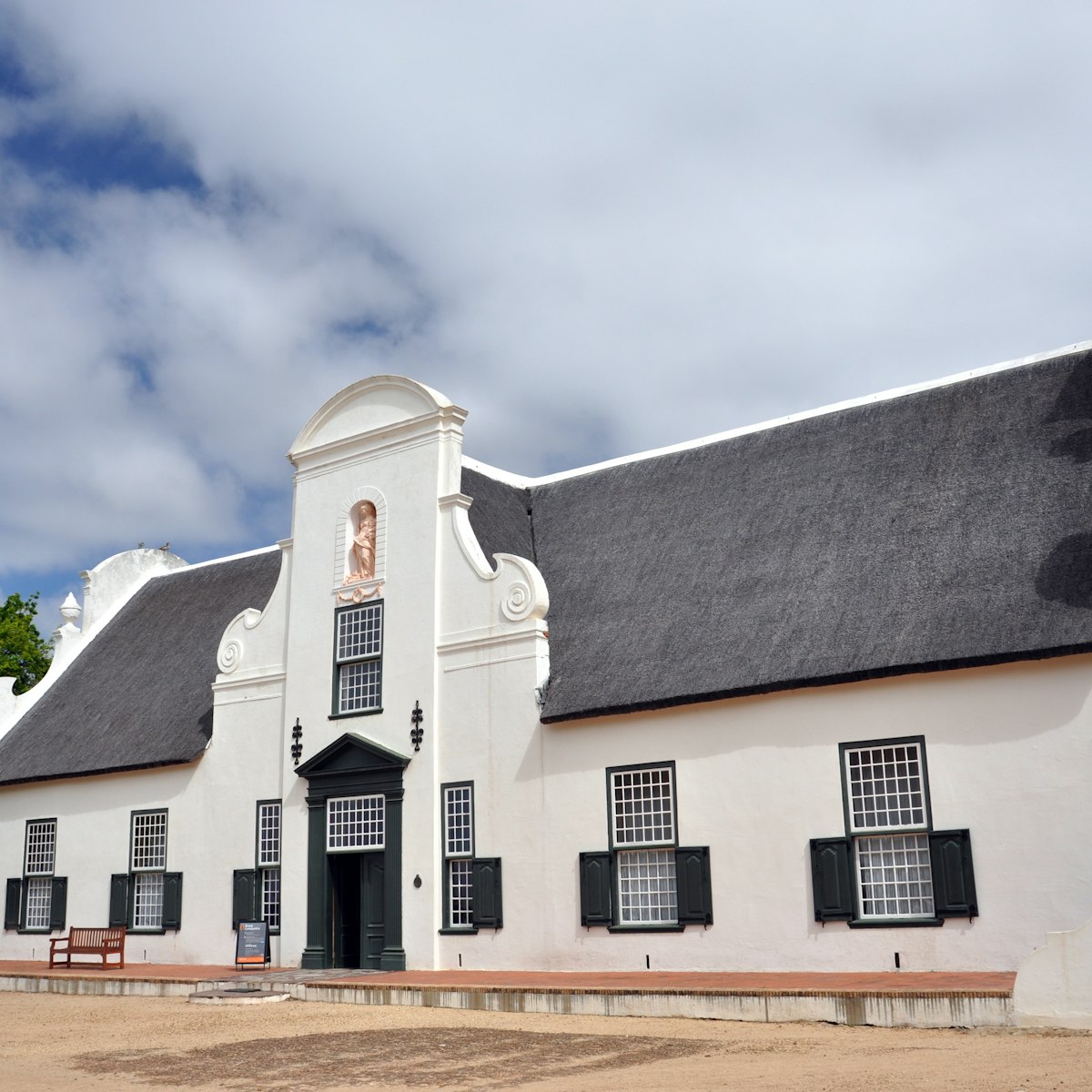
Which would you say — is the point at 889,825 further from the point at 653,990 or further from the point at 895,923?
the point at 653,990

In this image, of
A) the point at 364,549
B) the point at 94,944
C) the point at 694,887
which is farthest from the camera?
the point at 94,944

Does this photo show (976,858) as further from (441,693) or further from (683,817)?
(441,693)

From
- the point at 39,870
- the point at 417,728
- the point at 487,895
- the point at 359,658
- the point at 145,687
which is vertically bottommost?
the point at 487,895

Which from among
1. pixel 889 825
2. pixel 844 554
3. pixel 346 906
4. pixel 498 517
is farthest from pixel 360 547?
pixel 889 825

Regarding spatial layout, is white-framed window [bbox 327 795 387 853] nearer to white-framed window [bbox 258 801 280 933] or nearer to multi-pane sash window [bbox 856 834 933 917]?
white-framed window [bbox 258 801 280 933]

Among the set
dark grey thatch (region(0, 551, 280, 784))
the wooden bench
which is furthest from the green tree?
the wooden bench

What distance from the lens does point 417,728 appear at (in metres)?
20.7

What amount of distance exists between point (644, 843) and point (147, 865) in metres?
10.8

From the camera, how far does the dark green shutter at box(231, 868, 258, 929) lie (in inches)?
872

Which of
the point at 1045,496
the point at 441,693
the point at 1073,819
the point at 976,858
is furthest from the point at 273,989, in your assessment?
the point at 1045,496

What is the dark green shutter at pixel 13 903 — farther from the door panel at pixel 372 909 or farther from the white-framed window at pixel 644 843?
the white-framed window at pixel 644 843

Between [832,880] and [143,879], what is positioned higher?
[143,879]

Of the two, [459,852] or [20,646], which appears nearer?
[459,852]

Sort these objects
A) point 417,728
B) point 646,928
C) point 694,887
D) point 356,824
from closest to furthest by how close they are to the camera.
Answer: point 694,887 → point 646,928 → point 417,728 → point 356,824
